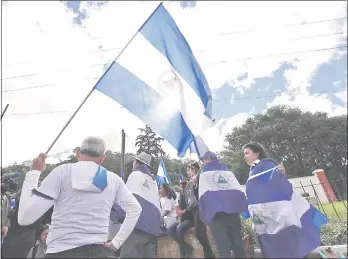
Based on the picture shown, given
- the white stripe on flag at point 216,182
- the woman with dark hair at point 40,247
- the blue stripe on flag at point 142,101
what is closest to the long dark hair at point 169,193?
the blue stripe on flag at point 142,101

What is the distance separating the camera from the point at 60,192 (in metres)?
Result: 2.24

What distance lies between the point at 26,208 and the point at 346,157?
48930mm

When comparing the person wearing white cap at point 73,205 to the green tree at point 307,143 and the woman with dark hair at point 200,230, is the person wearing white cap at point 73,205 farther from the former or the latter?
the green tree at point 307,143

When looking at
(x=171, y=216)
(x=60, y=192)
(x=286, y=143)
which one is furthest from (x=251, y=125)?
(x=60, y=192)

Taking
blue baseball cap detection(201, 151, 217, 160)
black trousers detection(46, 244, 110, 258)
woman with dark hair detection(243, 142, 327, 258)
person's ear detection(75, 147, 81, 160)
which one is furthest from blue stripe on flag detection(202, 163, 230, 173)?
black trousers detection(46, 244, 110, 258)

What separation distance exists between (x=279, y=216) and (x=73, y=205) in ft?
6.71

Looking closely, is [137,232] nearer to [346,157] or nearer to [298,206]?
[298,206]

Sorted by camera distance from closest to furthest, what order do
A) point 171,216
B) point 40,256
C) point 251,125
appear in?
point 40,256 → point 171,216 → point 251,125

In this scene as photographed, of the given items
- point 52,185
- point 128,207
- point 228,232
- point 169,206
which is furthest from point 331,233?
point 52,185

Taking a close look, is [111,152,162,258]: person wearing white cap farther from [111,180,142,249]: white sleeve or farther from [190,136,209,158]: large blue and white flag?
[111,180,142,249]: white sleeve

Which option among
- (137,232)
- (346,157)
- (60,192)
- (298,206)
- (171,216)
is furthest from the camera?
(346,157)

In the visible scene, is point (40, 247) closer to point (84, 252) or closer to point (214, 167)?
point (84, 252)

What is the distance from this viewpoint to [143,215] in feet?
12.2

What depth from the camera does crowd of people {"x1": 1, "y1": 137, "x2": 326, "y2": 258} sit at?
7.05 feet
